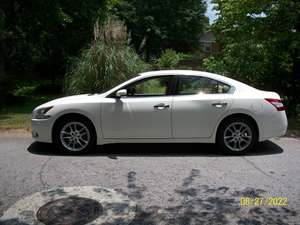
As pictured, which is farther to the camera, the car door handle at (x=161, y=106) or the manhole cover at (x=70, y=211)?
the car door handle at (x=161, y=106)

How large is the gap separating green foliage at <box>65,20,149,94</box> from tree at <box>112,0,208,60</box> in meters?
26.3

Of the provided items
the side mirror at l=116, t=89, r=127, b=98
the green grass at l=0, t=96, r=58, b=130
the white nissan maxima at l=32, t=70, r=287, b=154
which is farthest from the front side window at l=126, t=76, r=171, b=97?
the green grass at l=0, t=96, r=58, b=130

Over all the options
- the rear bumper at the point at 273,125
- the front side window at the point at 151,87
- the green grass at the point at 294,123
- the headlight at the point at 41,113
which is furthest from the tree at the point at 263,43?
the headlight at the point at 41,113

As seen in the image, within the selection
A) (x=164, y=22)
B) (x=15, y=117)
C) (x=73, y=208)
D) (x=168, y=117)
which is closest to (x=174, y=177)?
(x=168, y=117)

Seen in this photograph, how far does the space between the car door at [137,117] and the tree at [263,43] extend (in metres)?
5.74

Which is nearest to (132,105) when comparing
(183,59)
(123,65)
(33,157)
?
(33,157)

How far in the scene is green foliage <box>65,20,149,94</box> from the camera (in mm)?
10727

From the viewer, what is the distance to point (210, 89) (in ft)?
22.1

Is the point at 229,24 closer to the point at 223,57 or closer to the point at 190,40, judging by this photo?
the point at 223,57

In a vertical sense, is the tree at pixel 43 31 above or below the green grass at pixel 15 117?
above

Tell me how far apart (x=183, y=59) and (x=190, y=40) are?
15.5 meters

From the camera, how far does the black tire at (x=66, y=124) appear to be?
21.6 feet

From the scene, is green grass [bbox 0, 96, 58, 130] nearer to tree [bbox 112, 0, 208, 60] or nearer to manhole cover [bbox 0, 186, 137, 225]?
manhole cover [bbox 0, 186, 137, 225]

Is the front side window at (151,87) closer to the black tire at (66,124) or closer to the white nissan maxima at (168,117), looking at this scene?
the white nissan maxima at (168,117)
